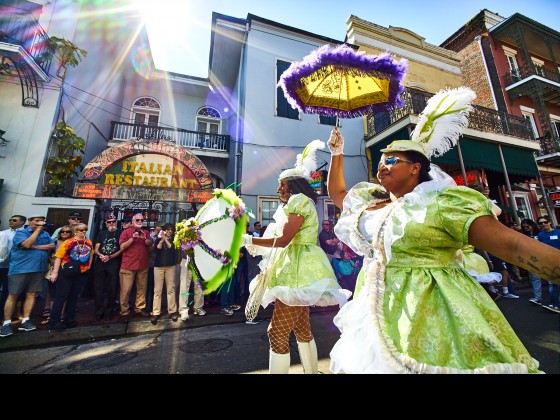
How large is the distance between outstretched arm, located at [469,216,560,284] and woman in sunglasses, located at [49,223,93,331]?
641 cm

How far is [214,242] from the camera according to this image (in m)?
1.90

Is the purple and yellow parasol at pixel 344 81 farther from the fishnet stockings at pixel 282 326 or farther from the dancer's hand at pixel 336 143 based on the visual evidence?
the fishnet stockings at pixel 282 326

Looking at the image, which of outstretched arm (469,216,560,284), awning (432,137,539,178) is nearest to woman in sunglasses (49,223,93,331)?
outstretched arm (469,216,560,284)

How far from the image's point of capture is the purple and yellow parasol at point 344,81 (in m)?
2.16

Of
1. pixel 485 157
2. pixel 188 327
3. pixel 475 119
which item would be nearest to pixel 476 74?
pixel 475 119

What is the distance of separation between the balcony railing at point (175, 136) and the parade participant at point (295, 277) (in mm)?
9828

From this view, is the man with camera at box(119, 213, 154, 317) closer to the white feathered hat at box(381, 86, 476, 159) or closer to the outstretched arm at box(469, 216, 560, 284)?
the white feathered hat at box(381, 86, 476, 159)

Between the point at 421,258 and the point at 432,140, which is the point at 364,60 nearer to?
the point at 432,140

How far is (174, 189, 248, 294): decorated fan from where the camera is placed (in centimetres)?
184

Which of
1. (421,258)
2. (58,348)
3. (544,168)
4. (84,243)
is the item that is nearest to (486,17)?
(544,168)

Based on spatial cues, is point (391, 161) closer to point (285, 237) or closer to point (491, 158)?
point (285, 237)
